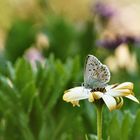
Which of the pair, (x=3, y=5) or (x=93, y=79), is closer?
(x=93, y=79)

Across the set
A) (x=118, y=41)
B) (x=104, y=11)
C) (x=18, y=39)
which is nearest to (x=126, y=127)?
(x=118, y=41)

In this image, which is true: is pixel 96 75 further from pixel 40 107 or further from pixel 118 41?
pixel 118 41

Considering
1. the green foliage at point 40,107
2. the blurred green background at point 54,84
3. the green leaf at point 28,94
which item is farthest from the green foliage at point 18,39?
the green leaf at point 28,94

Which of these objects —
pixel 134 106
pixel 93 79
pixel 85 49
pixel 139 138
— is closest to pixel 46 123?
pixel 134 106

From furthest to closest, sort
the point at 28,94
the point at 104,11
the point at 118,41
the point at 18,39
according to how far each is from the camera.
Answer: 1. the point at 104,11
2. the point at 18,39
3. the point at 118,41
4. the point at 28,94

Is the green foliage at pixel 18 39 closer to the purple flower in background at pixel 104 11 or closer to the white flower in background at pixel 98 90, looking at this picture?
the purple flower in background at pixel 104 11

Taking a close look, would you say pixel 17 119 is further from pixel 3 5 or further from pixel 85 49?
pixel 3 5

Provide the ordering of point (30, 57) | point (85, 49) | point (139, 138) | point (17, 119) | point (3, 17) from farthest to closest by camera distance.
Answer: point (3, 17) → point (85, 49) → point (30, 57) → point (17, 119) → point (139, 138)
